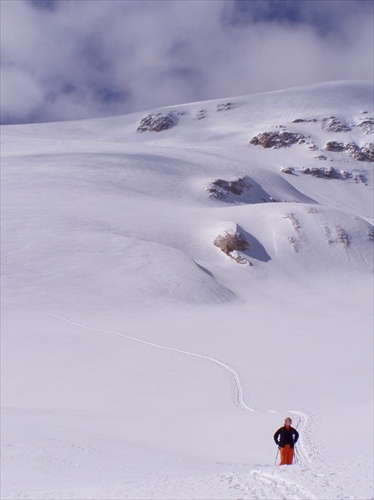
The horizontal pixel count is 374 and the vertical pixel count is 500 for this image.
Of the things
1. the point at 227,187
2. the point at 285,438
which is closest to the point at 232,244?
the point at 227,187

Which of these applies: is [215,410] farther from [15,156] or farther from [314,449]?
[15,156]

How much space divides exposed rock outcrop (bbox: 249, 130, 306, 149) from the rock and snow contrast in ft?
93.7

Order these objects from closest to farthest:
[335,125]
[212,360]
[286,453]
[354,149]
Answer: [286,453]
[212,360]
[354,149]
[335,125]

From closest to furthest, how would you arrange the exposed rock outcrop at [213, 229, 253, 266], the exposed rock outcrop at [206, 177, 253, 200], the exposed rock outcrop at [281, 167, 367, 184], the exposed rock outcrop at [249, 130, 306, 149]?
1. the exposed rock outcrop at [213, 229, 253, 266]
2. the exposed rock outcrop at [206, 177, 253, 200]
3. the exposed rock outcrop at [281, 167, 367, 184]
4. the exposed rock outcrop at [249, 130, 306, 149]

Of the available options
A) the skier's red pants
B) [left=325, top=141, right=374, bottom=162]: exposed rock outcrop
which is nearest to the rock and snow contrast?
the skier's red pants

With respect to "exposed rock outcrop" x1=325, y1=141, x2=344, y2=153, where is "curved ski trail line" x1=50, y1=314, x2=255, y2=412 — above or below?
below

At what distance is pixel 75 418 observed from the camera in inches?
500

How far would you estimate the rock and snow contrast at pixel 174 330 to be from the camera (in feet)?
31.3

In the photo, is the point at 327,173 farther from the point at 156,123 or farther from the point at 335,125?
the point at 156,123

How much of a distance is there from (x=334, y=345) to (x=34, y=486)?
15503mm

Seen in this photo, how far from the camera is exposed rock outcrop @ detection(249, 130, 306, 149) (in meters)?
98.8

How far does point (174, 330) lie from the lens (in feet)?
80.5

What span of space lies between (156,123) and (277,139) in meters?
26.3

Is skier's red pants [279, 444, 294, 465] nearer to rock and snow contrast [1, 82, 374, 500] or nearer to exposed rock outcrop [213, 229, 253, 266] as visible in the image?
rock and snow contrast [1, 82, 374, 500]
